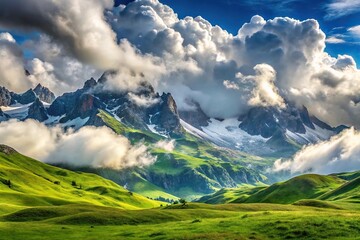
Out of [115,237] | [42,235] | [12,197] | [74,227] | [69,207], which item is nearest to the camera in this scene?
[115,237]

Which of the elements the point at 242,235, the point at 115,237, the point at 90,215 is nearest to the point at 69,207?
the point at 90,215

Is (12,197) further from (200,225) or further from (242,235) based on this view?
(242,235)

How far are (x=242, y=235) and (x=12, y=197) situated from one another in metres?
155

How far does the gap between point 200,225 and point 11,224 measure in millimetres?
35514

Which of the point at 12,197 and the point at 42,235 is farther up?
the point at 12,197

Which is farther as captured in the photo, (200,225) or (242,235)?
(200,225)

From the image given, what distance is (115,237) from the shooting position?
6756 cm

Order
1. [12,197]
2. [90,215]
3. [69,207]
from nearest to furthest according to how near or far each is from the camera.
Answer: [90,215], [69,207], [12,197]

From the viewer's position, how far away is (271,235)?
62250 mm

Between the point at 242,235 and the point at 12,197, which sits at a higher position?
the point at 12,197

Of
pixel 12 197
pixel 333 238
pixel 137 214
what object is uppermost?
pixel 12 197

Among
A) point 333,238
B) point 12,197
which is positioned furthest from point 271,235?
point 12,197

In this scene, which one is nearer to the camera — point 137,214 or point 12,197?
point 137,214

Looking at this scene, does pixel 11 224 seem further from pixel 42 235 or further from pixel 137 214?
pixel 137 214
